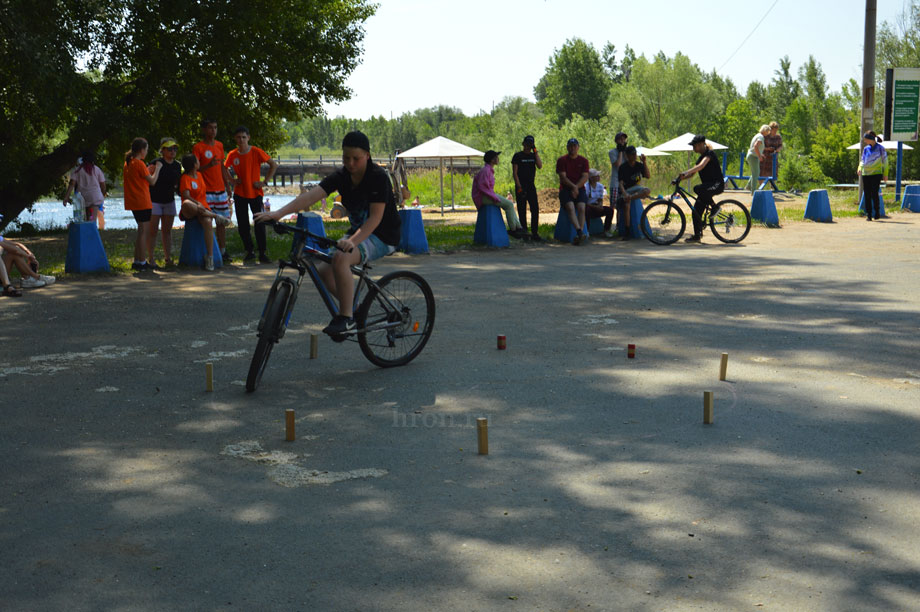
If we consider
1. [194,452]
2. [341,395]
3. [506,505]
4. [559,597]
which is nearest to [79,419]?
[194,452]

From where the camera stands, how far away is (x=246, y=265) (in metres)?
14.6

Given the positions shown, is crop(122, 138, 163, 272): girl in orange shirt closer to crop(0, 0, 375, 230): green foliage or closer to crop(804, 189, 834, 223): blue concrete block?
crop(0, 0, 375, 230): green foliage

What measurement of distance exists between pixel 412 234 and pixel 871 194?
11500 mm

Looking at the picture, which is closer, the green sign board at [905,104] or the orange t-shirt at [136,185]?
the orange t-shirt at [136,185]

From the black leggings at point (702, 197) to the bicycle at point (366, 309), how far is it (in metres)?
10.4

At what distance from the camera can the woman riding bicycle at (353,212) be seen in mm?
7316

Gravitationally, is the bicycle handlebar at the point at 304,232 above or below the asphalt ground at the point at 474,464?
above

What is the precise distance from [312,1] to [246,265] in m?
12.7

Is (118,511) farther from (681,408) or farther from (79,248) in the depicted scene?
(79,248)

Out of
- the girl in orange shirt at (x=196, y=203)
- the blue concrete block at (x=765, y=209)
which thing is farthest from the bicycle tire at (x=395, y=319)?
the blue concrete block at (x=765, y=209)

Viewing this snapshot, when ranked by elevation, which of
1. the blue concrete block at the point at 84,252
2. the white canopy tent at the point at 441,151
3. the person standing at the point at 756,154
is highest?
the white canopy tent at the point at 441,151

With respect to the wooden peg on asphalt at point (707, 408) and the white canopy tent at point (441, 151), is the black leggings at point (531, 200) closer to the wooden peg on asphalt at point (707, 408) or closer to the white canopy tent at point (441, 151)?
the wooden peg on asphalt at point (707, 408)

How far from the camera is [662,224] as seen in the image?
1802cm

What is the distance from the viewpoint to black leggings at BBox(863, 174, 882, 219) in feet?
71.1
